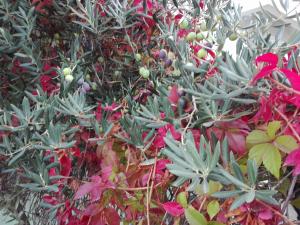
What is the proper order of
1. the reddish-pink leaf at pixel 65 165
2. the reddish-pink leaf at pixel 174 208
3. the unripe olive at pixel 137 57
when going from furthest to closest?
the unripe olive at pixel 137 57
the reddish-pink leaf at pixel 65 165
the reddish-pink leaf at pixel 174 208

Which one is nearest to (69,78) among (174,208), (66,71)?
(66,71)

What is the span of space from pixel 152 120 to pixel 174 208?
8.1 inches

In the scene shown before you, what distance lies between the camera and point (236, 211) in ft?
2.38

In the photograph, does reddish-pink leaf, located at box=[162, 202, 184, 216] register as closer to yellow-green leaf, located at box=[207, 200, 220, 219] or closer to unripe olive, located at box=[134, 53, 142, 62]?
yellow-green leaf, located at box=[207, 200, 220, 219]

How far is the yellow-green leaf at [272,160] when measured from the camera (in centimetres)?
70

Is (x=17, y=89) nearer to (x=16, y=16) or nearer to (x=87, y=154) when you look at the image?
(x=16, y=16)

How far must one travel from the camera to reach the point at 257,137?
75 centimetres

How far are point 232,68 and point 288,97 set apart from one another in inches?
4.7

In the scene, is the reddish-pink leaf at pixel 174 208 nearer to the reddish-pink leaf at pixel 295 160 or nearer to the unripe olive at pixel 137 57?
the reddish-pink leaf at pixel 295 160

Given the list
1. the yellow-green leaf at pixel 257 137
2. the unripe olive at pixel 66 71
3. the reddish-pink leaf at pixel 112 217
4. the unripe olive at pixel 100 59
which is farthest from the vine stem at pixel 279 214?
the unripe olive at pixel 100 59

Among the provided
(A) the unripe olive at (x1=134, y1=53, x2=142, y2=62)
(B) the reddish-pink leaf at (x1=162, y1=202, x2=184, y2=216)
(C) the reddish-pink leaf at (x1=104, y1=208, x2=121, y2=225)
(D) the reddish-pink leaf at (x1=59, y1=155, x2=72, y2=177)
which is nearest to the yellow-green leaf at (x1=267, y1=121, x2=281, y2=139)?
(B) the reddish-pink leaf at (x1=162, y1=202, x2=184, y2=216)

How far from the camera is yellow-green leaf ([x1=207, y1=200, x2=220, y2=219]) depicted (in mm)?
740

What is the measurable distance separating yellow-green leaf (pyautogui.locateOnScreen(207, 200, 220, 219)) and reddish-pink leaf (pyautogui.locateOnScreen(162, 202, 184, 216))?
86 mm

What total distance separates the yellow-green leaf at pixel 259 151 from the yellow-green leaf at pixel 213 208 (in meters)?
0.11
